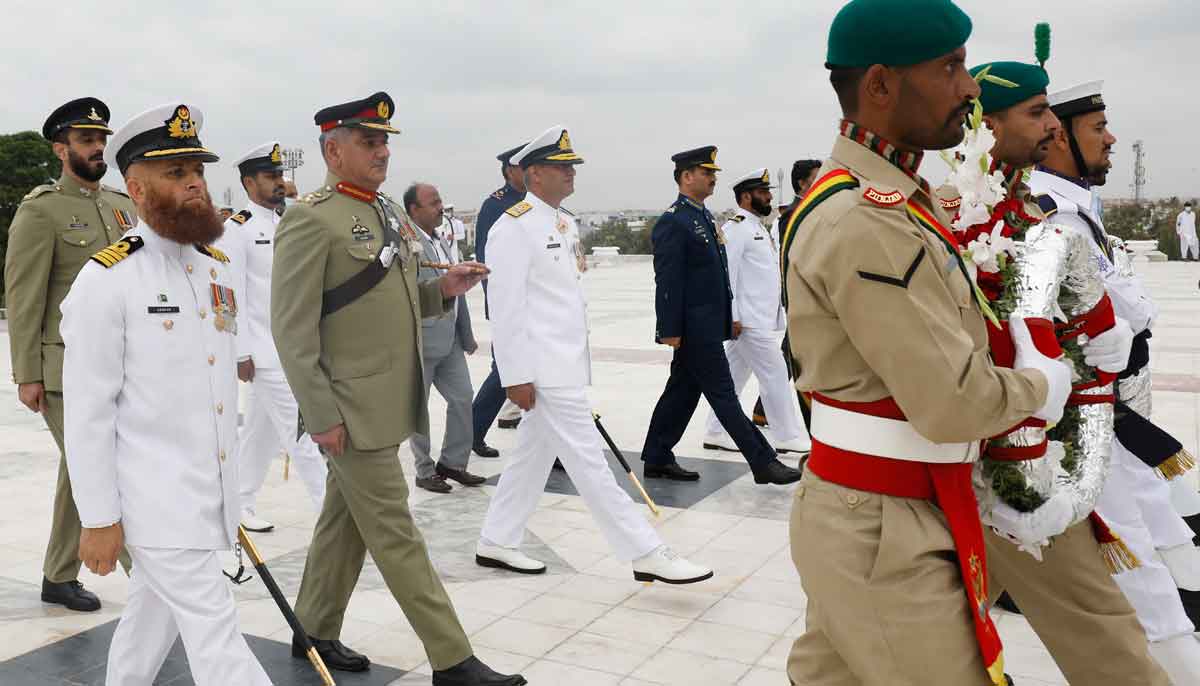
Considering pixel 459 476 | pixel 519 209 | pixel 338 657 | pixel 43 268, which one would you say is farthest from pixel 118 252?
pixel 459 476

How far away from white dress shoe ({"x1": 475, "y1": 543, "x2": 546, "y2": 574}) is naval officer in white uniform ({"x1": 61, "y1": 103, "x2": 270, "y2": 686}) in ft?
6.84

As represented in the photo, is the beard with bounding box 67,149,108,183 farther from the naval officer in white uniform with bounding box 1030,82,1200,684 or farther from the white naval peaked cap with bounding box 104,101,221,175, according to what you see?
the naval officer in white uniform with bounding box 1030,82,1200,684

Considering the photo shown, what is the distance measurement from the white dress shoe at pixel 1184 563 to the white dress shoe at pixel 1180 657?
0.99 ft

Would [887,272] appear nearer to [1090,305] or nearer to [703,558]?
[1090,305]

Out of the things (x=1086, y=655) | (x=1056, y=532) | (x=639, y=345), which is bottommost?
(x=639, y=345)

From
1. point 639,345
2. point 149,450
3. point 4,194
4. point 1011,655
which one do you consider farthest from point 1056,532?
point 4,194

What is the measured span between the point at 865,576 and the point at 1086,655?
1.00 m

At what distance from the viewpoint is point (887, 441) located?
6.95 feet

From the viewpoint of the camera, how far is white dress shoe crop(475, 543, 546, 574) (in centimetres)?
515

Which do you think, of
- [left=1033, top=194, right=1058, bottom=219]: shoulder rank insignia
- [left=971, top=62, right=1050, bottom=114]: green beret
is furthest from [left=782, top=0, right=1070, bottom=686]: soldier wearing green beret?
[left=1033, top=194, right=1058, bottom=219]: shoulder rank insignia

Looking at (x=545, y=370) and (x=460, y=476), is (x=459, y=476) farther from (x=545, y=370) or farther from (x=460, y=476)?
(x=545, y=370)

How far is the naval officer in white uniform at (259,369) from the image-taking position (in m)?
5.92

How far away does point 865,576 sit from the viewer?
213 cm

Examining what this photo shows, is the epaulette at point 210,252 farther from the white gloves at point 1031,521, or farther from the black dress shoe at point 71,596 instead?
the white gloves at point 1031,521
